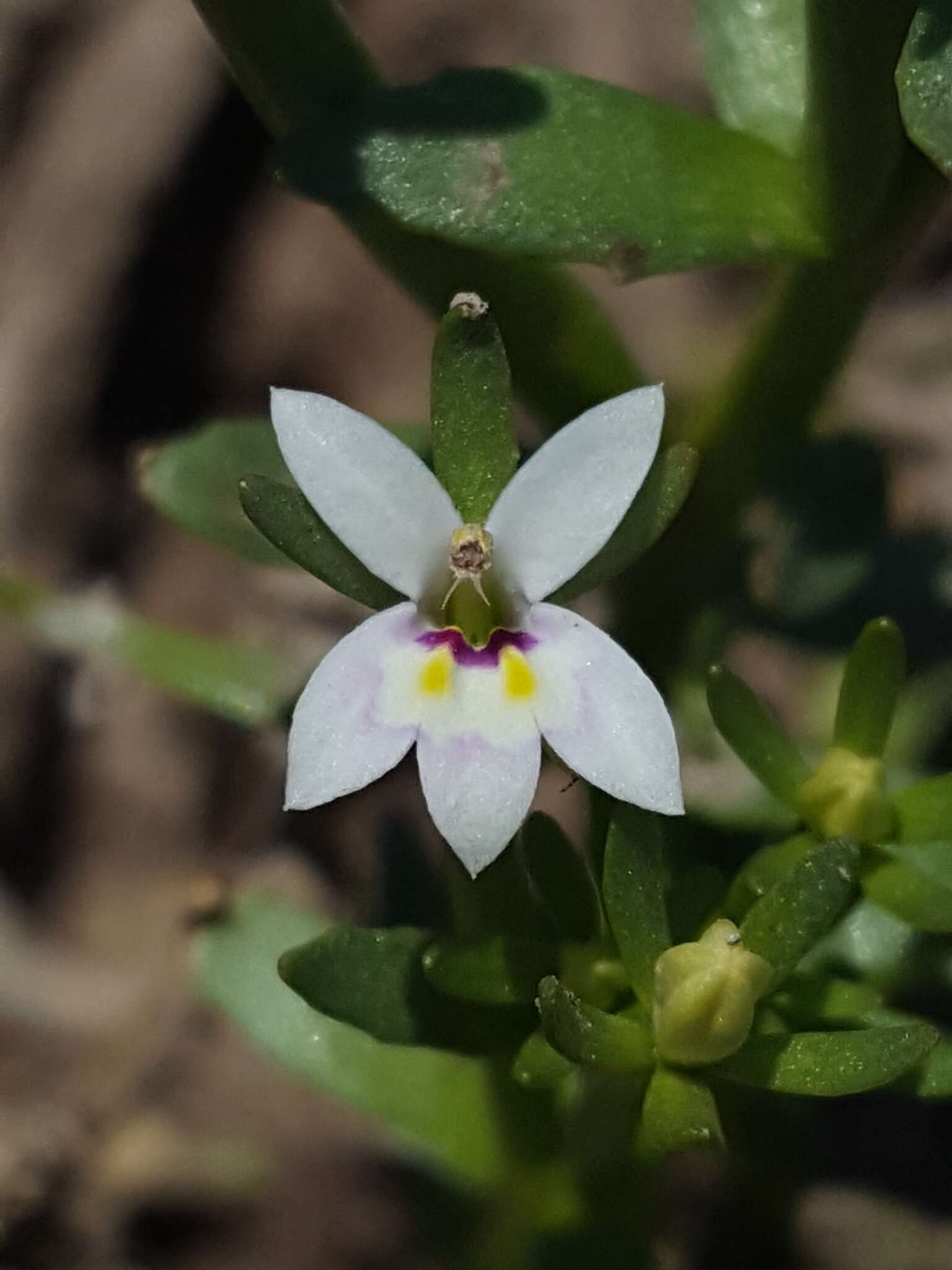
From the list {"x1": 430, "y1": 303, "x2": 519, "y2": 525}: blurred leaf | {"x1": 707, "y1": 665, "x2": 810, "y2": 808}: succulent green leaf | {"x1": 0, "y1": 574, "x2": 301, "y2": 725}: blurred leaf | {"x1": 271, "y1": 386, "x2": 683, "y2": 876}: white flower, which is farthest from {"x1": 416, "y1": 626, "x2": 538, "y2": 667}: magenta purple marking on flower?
{"x1": 0, "y1": 574, "x2": 301, "y2": 725}: blurred leaf

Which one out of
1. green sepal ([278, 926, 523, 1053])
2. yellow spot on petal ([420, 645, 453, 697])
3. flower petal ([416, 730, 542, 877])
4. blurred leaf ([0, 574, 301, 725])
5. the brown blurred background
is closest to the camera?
flower petal ([416, 730, 542, 877])

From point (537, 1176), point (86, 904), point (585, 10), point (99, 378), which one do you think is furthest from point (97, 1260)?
point (585, 10)

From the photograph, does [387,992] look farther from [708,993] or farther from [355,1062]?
[355,1062]

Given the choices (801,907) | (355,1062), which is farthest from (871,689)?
(355,1062)

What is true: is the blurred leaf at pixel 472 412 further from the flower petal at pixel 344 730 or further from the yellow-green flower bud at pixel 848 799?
the yellow-green flower bud at pixel 848 799

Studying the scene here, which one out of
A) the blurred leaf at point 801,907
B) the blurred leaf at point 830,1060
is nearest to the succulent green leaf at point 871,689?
the blurred leaf at point 801,907

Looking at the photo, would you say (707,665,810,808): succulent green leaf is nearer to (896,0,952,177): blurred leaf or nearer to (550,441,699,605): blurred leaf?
(550,441,699,605): blurred leaf
